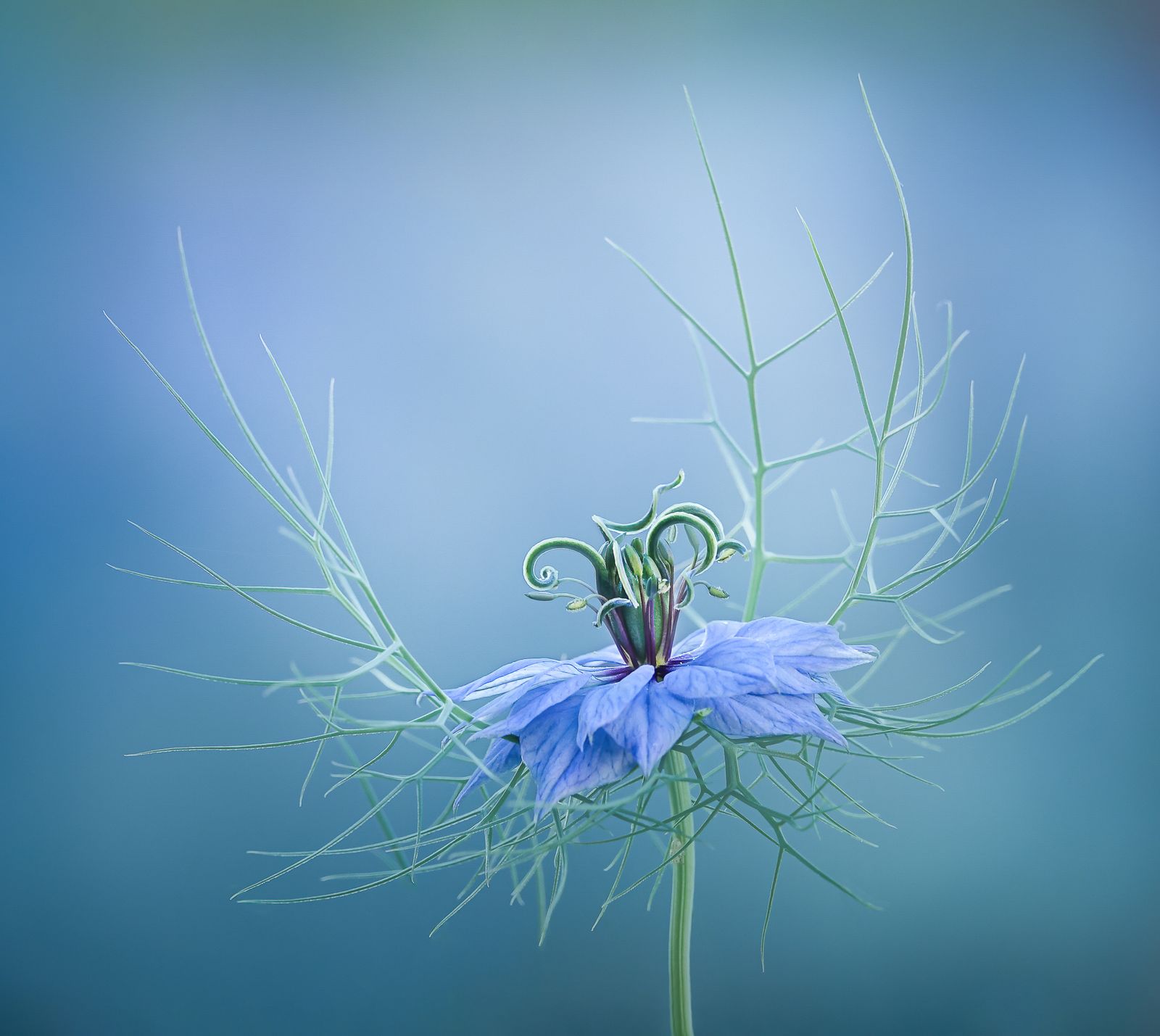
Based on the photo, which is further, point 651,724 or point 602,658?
point 602,658

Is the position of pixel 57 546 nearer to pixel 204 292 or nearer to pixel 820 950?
pixel 204 292

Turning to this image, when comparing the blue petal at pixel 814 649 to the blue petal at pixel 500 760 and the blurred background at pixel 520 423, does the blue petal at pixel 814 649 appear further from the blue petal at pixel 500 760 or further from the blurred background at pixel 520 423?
the blurred background at pixel 520 423

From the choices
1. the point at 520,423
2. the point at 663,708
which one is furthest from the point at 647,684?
the point at 520,423

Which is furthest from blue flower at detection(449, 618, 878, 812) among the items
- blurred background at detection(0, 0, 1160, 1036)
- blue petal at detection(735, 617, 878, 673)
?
blurred background at detection(0, 0, 1160, 1036)

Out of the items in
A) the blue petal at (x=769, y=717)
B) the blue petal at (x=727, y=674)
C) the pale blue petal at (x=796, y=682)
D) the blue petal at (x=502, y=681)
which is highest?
the blue petal at (x=502, y=681)

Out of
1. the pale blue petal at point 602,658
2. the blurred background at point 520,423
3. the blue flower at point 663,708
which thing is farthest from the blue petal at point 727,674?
the blurred background at point 520,423

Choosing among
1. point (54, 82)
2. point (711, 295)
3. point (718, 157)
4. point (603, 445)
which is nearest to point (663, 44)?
point (718, 157)

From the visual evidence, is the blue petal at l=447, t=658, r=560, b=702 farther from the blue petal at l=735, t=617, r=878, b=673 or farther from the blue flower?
the blue petal at l=735, t=617, r=878, b=673

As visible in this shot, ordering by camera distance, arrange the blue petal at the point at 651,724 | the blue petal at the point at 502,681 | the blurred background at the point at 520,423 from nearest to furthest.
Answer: the blue petal at the point at 651,724 → the blue petal at the point at 502,681 → the blurred background at the point at 520,423

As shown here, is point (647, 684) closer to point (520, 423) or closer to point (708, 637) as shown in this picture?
point (708, 637)
